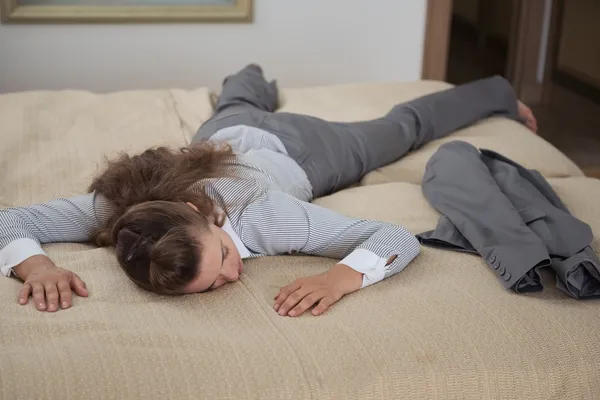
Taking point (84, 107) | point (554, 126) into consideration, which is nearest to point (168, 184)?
point (84, 107)

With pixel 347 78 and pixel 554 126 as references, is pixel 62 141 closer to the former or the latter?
pixel 347 78

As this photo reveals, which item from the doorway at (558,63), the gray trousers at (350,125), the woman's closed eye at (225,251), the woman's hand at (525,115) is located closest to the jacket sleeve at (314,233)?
the woman's closed eye at (225,251)

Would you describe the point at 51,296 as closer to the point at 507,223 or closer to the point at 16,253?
the point at 16,253

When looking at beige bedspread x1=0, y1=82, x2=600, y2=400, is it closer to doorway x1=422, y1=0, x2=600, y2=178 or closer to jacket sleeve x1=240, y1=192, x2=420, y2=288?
jacket sleeve x1=240, y1=192, x2=420, y2=288

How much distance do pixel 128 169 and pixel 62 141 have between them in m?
0.50

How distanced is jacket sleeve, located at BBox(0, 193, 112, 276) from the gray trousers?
0.46 meters

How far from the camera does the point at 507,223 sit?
1600mm

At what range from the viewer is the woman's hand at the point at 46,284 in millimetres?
1360

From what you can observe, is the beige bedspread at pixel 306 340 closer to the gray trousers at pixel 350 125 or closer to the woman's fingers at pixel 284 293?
the woman's fingers at pixel 284 293

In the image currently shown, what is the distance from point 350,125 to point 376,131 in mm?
72

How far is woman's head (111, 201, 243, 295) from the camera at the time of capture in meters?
1.35

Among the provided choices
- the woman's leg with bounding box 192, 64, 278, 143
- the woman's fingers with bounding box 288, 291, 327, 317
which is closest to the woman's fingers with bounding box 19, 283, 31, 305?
Answer: the woman's fingers with bounding box 288, 291, 327, 317

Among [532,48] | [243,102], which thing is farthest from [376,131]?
[532,48]

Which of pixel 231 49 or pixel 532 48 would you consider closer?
pixel 231 49
